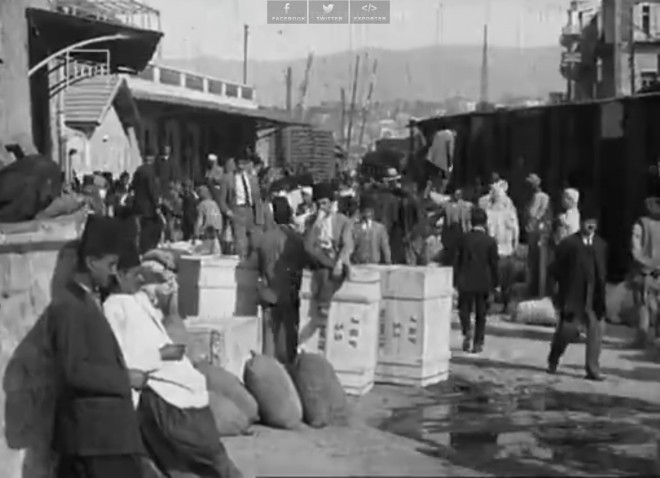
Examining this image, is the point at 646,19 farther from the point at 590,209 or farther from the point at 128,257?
the point at 128,257

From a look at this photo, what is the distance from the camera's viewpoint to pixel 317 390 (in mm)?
9016

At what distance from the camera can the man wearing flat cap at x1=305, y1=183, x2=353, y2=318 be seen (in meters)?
10.4

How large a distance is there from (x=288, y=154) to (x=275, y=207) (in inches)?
1590

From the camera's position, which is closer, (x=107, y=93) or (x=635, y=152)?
(x=635, y=152)

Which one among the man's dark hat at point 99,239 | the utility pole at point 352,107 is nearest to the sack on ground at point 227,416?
the man's dark hat at point 99,239

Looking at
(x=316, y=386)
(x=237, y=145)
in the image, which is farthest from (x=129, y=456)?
(x=237, y=145)

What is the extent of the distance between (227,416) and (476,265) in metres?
5.00

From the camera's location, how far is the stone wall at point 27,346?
17.5 feet

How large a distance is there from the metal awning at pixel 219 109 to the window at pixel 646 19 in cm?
1866

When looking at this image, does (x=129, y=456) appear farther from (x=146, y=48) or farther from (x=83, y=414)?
(x=146, y=48)

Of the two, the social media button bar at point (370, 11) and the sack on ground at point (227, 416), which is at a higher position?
the social media button bar at point (370, 11)

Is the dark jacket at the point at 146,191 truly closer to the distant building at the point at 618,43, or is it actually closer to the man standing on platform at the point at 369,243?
the man standing on platform at the point at 369,243

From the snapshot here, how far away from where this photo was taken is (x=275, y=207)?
510 inches

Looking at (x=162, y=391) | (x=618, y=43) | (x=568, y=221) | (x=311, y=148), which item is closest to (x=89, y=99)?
(x=568, y=221)
